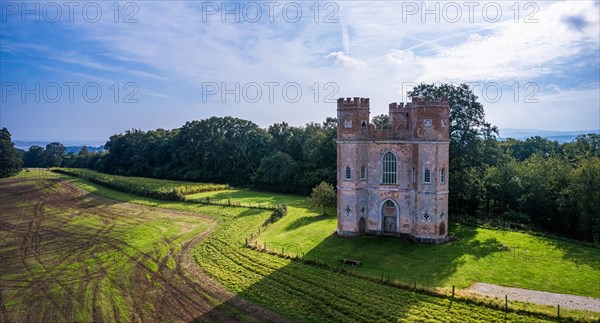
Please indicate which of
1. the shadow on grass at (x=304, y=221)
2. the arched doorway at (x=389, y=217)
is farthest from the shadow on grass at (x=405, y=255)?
the shadow on grass at (x=304, y=221)

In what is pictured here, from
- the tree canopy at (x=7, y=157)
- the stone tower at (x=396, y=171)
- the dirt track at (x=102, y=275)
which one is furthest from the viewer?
the tree canopy at (x=7, y=157)

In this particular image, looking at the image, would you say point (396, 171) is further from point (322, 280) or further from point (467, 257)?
point (322, 280)

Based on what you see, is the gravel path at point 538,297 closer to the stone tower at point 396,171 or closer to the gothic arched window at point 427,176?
the stone tower at point 396,171

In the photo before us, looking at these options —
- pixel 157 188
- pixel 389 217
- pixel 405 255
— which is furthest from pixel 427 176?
pixel 157 188

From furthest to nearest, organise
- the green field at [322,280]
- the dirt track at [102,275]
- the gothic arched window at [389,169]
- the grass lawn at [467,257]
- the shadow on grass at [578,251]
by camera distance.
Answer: the gothic arched window at [389,169]
the shadow on grass at [578,251]
the grass lawn at [467,257]
the dirt track at [102,275]
the green field at [322,280]

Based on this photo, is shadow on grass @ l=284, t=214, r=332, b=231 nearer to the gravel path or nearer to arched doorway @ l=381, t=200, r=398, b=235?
arched doorway @ l=381, t=200, r=398, b=235

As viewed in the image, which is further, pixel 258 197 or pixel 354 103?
pixel 258 197
